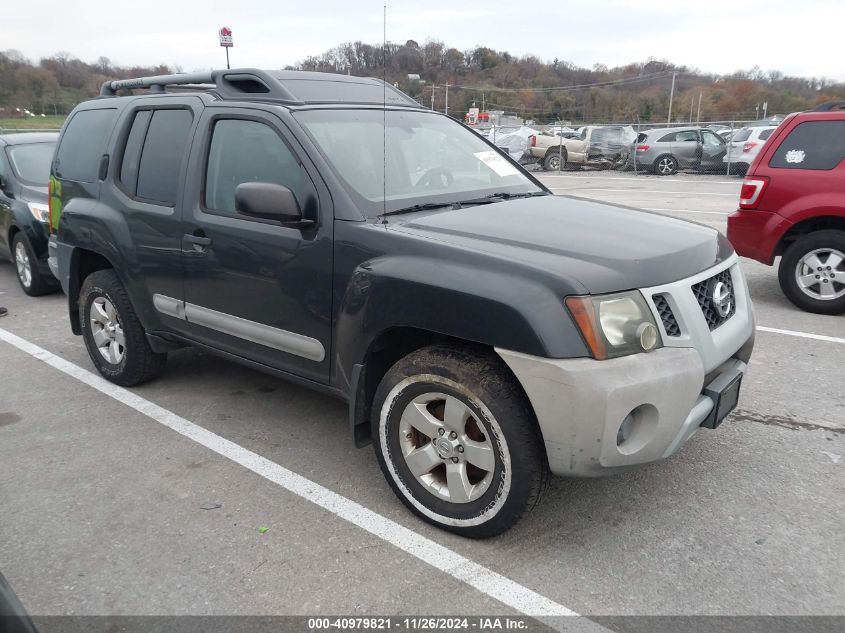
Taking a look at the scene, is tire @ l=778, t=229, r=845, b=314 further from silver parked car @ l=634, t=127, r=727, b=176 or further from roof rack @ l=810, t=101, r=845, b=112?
silver parked car @ l=634, t=127, r=727, b=176

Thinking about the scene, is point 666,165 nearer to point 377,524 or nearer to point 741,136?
point 741,136

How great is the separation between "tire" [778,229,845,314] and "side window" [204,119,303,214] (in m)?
4.88

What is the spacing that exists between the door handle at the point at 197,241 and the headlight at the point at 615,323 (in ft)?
6.89

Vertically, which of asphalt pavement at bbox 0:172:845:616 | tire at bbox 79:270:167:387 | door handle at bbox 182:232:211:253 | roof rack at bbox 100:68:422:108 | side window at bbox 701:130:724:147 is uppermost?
roof rack at bbox 100:68:422:108

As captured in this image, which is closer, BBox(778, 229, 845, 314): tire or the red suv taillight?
BBox(778, 229, 845, 314): tire

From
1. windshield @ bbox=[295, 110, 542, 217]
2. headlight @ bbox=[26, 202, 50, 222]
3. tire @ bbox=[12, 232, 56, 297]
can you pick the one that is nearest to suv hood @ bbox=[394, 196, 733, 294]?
windshield @ bbox=[295, 110, 542, 217]

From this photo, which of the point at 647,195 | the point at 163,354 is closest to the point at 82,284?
the point at 163,354

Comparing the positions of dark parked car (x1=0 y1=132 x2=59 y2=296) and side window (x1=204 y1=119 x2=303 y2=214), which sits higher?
side window (x1=204 y1=119 x2=303 y2=214)

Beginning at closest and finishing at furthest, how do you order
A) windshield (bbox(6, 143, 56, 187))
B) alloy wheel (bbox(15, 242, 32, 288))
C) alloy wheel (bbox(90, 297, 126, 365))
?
1. alloy wheel (bbox(90, 297, 126, 365))
2. alloy wheel (bbox(15, 242, 32, 288))
3. windshield (bbox(6, 143, 56, 187))

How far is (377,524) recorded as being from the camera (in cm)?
298

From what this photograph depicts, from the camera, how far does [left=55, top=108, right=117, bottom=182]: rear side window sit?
453 cm

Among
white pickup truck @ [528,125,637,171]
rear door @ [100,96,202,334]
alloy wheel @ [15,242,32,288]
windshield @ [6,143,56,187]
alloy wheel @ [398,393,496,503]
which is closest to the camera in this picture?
alloy wheel @ [398,393,496,503]

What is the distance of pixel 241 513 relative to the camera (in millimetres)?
3086

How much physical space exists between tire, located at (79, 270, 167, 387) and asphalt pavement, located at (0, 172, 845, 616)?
18cm
